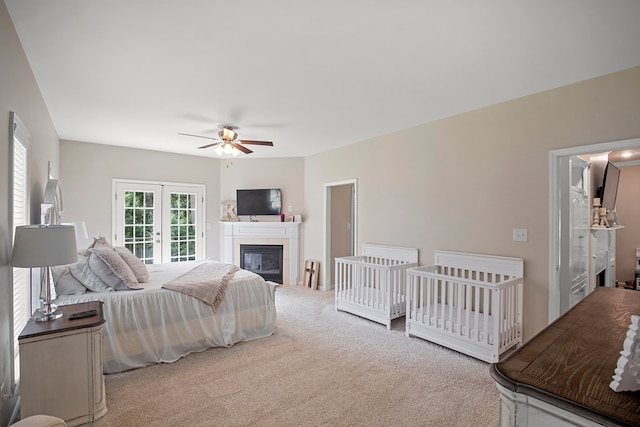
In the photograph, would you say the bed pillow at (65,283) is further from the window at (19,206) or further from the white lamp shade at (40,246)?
the white lamp shade at (40,246)

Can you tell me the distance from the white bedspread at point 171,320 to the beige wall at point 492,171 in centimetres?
211

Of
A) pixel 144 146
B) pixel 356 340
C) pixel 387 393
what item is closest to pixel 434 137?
pixel 356 340

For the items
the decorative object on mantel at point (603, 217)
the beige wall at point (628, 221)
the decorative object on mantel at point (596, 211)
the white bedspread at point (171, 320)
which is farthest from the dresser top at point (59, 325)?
the beige wall at point (628, 221)

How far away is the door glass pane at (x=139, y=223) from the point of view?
543 cm

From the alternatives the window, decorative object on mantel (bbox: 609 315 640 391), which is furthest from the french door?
decorative object on mantel (bbox: 609 315 640 391)

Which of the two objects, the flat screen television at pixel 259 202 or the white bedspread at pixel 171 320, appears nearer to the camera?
the white bedspread at pixel 171 320

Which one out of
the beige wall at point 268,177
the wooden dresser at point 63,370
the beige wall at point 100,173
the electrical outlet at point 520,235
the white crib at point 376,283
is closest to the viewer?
the wooden dresser at point 63,370

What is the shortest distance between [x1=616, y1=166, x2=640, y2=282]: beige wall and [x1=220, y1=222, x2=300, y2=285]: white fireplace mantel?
5470 mm

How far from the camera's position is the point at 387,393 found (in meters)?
2.40

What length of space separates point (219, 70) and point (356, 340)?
2.97m

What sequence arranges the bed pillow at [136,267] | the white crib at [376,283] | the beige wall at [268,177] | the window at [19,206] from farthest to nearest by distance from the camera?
the beige wall at [268,177] → the white crib at [376,283] → the bed pillow at [136,267] → the window at [19,206]

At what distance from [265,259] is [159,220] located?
2082mm

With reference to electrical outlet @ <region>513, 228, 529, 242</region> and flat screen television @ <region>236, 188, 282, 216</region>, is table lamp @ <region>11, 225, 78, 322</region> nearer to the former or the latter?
electrical outlet @ <region>513, 228, 529, 242</region>

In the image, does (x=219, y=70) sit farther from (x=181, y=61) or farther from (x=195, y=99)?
(x=195, y=99)
